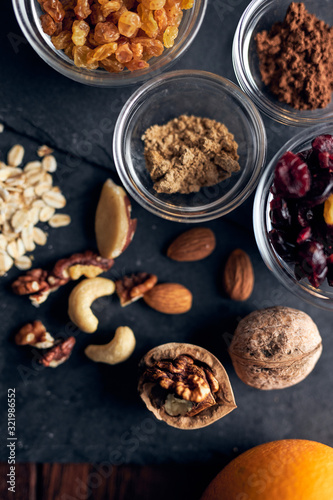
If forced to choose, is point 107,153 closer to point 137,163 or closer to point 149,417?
point 137,163

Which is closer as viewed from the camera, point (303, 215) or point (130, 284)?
point (303, 215)

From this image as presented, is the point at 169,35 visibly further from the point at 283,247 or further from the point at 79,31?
the point at 283,247

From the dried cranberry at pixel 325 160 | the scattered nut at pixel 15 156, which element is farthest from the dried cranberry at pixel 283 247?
the scattered nut at pixel 15 156

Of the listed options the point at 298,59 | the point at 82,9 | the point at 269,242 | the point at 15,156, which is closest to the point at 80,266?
the point at 15,156

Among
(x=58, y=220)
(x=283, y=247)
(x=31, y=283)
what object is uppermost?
(x=283, y=247)

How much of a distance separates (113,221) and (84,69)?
1.08 feet

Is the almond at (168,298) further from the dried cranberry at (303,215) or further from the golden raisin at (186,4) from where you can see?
the golden raisin at (186,4)

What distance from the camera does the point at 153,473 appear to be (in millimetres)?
1047

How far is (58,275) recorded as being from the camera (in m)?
1.02

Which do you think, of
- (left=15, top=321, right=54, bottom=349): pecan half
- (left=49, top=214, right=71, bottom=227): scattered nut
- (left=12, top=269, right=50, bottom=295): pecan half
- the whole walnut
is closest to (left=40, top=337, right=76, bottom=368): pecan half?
(left=15, top=321, right=54, bottom=349): pecan half

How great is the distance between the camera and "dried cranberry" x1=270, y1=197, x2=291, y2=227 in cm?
83

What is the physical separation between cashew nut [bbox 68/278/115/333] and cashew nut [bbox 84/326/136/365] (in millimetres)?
46

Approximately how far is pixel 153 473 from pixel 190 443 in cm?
11

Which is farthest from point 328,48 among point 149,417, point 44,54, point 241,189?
point 149,417
